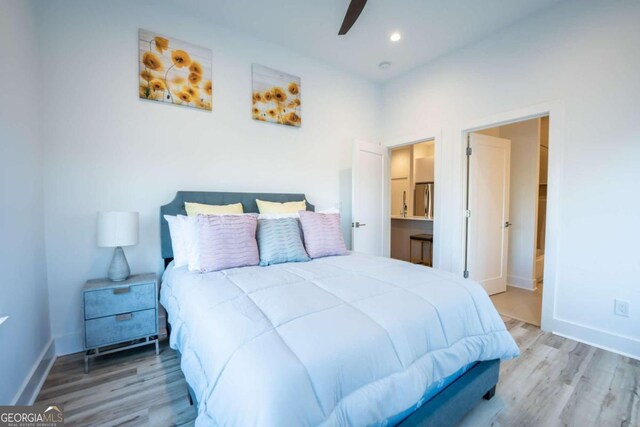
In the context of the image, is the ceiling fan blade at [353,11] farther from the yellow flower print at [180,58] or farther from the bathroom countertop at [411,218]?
the bathroom countertop at [411,218]

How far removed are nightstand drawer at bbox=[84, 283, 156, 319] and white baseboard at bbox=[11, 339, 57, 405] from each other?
0.37 m

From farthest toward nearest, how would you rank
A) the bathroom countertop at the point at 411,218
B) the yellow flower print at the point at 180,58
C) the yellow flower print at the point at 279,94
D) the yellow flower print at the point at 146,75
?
the bathroom countertop at the point at 411,218
the yellow flower print at the point at 279,94
the yellow flower print at the point at 180,58
the yellow flower print at the point at 146,75

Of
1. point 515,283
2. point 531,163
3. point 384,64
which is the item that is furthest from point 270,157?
point 515,283

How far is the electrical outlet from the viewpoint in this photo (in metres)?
2.15

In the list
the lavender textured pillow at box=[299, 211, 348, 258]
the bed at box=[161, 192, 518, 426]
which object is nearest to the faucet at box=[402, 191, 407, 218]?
the lavender textured pillow at box=[299, 211, 348, 258]

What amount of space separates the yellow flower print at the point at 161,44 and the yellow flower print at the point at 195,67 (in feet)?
0.76

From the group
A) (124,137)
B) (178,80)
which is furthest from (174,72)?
(124,137)

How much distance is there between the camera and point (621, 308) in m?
2.17

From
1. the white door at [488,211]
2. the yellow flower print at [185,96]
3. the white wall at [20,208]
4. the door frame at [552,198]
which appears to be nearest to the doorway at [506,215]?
the white door at [488,211]

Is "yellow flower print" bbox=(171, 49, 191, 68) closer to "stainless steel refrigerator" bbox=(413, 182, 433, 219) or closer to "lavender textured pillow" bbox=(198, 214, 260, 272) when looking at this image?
"lavender textured pillow" bbox=(198, 214, 260, 272)

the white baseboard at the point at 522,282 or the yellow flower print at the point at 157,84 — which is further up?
the yellow flower print at the point at 157,84

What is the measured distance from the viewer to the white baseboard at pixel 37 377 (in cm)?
153

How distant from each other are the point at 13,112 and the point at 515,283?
5419 millimetres

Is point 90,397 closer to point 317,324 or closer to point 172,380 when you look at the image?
point 172,380
